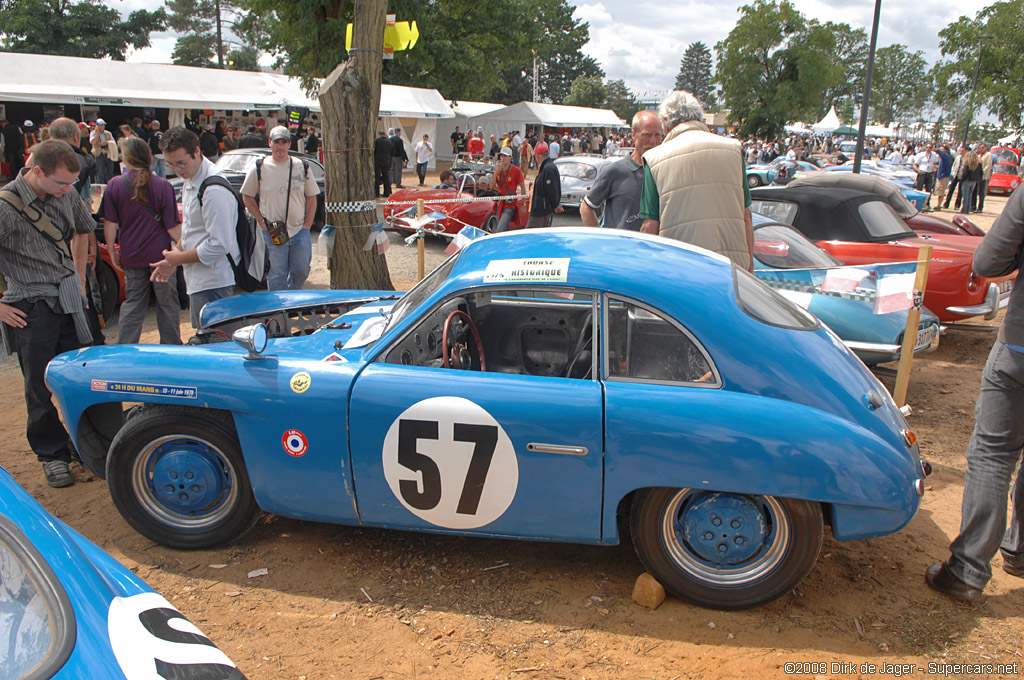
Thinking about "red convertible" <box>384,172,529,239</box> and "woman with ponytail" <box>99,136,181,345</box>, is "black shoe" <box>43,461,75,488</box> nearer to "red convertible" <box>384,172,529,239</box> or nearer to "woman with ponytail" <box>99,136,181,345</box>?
"woman with ponytail" <box>99,136,181,345</box>

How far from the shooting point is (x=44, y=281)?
397cm

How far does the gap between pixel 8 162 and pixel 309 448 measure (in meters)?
17.8

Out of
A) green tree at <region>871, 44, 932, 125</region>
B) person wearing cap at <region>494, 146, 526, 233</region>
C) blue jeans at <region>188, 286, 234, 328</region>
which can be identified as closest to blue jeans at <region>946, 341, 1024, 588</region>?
blue jeans at <region>188, 286, 234, 328</region>

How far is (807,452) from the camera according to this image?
2.71 meters

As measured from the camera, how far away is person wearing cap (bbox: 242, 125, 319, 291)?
643cm

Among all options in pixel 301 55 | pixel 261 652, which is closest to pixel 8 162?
pixel 301 55

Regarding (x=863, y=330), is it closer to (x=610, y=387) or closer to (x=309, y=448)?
(x=610, y=387)

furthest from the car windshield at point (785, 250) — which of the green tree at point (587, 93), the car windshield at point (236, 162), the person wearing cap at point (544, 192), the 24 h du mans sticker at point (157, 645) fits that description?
the green tree at point (587, 93)

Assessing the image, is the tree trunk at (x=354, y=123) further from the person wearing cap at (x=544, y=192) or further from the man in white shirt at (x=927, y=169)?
the man in white shirt at (x=927, y=169)

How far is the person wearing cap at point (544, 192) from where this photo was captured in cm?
966

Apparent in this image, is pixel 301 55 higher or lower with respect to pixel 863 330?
higher

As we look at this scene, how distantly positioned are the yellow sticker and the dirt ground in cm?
86

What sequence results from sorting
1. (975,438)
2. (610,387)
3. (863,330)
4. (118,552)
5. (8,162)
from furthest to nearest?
(8,162), (863,330), (118,552), (975,438), (610,387)

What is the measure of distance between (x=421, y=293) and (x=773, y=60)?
61.3 m
